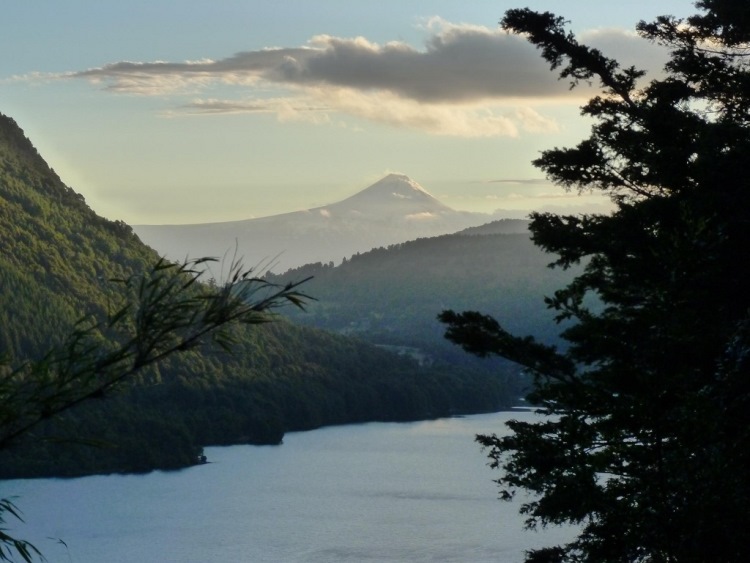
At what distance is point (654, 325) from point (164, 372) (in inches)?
3221

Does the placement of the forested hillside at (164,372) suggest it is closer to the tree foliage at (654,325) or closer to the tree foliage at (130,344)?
the tree foliage at (654,325)

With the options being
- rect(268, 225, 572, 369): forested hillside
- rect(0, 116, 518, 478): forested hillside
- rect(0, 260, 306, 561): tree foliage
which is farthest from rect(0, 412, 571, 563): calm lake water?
rect(268, 225, 572, 369): forested hillside

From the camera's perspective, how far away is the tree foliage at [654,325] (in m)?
8.37

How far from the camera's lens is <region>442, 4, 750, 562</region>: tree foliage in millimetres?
8367

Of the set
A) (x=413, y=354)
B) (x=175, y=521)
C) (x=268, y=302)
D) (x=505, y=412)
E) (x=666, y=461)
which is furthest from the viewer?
(x=413, y=354)

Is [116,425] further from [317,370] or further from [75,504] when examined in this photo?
[317,370]

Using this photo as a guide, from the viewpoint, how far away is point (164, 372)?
89.7 metres

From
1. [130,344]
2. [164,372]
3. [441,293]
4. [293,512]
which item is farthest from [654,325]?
[441,293]

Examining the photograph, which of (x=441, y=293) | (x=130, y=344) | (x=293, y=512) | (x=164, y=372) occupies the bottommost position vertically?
(x=293, y=512)

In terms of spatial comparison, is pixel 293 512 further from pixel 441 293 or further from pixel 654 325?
pixel 441 293

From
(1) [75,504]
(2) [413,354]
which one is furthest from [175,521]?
(2) [413,354]

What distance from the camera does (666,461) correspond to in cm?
894

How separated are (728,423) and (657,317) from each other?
1968mm

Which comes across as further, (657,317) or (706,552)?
(657,317)
